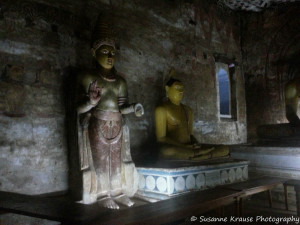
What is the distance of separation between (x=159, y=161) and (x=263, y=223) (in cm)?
161

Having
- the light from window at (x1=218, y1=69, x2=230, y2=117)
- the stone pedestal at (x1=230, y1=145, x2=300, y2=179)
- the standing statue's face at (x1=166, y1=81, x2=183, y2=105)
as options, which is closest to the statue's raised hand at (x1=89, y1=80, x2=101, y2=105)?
the standing statue's face at (x1=166, y1=81, x2=183, y2=105)

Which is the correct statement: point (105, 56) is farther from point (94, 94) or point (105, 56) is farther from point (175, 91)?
point (175, 91)

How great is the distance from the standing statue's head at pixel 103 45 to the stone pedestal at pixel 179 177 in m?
1.49

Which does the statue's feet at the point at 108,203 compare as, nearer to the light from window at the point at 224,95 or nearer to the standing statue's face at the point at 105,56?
the standing statue's face at the point at 105,56

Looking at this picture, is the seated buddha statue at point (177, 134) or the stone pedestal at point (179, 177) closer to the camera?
the stone pedestal at point (179, 177)

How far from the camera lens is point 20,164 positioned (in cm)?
326

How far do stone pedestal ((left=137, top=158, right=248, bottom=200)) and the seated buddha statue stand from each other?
0.12 metres

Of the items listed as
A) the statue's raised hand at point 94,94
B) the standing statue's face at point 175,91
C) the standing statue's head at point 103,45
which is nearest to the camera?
the statue's raised hand at point 94,94

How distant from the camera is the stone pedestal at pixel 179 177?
3498mm

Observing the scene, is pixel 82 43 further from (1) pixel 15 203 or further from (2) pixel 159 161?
(1) pixel 15 203

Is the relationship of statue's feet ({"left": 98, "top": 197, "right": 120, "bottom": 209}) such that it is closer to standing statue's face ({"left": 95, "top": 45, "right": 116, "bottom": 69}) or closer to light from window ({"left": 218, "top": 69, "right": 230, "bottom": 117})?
standing statue's face ({"left": 95, "top": 45, "right": 116, "bottom": 69})

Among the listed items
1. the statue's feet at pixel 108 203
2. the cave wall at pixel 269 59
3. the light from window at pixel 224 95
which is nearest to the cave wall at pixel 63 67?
the statue's feet at pixel 108 203

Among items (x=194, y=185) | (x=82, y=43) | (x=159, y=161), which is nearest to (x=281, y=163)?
(x=194, y=185)

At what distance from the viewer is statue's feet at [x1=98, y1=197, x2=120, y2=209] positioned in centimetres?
302
